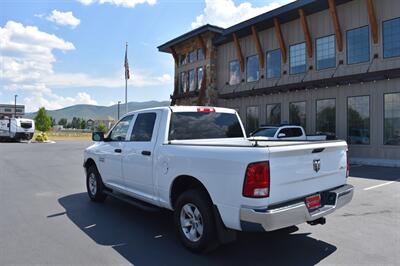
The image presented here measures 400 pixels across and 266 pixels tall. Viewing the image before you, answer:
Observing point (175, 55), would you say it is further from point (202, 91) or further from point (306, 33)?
point (306, 33)

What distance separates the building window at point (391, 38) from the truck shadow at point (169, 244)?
14548 millimetres

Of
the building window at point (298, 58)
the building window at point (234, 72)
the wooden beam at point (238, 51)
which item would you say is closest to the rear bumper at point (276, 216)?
the building window at point (298, 58)

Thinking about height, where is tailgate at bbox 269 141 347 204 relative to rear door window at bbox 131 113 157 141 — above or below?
below

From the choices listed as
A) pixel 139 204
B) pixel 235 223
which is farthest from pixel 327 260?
pixel 139 204

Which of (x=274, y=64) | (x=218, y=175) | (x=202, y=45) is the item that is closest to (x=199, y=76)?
(x=202, y=45)

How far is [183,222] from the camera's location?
4.87 m

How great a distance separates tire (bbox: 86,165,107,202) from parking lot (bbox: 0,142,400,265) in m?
0.20

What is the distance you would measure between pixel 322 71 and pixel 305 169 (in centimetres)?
1653

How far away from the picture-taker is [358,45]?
58.7ft

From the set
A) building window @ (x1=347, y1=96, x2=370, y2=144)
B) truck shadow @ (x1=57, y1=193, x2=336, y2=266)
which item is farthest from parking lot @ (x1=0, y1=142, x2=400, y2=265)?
building window @ (x1=347, y1=96, x2=370, y2=144)

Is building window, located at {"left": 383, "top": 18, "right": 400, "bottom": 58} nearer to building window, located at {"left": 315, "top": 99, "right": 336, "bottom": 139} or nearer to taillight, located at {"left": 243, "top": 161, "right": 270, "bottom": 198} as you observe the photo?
A: building window, located at {"left": 315, "top": 99, "right": 336, "bottom": 139}

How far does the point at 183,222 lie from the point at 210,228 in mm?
632

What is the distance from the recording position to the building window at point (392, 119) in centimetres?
1627

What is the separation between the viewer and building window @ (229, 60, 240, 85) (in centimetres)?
2598
